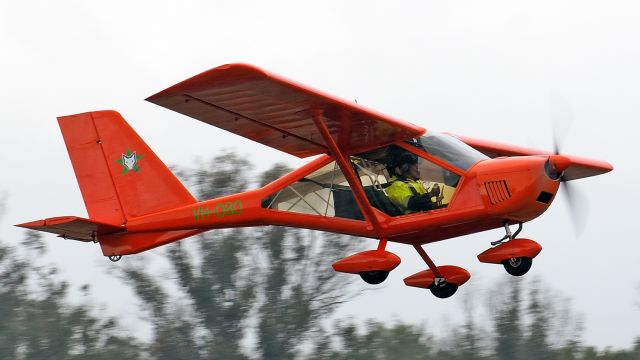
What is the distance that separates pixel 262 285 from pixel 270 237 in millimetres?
2207

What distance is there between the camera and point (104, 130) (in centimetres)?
1569

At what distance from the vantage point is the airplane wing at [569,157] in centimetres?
1432

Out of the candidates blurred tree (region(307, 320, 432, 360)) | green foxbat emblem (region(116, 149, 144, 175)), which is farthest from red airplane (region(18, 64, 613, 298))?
blurred tree (region(307, 320, 432, 360))

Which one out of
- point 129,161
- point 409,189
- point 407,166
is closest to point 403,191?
point 409,189

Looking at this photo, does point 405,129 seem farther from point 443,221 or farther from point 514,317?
point 514,317

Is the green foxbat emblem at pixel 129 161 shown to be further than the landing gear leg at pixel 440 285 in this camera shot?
Yes

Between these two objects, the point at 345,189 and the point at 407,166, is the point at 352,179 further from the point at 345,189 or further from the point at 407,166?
the point at 407,166

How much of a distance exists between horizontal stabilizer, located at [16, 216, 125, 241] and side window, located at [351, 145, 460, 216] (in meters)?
3.61

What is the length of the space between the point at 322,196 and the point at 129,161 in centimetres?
316

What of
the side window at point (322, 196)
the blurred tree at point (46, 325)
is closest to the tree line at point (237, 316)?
the blurred tree at point (46, 325)

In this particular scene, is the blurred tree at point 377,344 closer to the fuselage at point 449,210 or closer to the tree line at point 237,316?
the tree line at point 237,316

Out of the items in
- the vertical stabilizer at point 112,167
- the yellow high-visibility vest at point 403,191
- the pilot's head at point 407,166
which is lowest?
the yellow high-visibility vest at point 403,191

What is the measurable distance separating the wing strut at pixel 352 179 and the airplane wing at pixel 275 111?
0.12m

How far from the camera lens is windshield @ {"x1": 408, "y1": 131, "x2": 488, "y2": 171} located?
1327 cm
